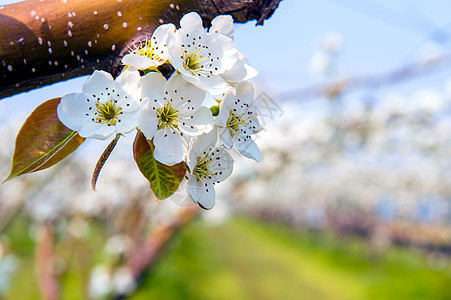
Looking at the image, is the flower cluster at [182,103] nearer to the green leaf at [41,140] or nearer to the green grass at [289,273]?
the green leaf at [41,140]

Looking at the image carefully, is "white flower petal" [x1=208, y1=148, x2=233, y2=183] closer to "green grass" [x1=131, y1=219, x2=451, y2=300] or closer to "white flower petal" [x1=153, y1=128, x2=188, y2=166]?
"white flower petal" [x1=153, y1=128, x2=188, y2=166]

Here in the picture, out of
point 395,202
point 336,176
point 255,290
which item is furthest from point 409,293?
point 395,202

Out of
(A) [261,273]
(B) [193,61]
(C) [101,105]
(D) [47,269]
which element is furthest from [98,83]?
(A) [261,273]

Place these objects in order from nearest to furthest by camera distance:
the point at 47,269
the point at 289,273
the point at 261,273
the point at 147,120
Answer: the point at 147,120 < the point at 47,269 < the point at 261,273 < the point at 289,273

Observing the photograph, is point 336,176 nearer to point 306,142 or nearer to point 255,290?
point 255,290

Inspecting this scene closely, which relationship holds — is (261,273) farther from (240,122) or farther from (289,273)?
(240,122)
